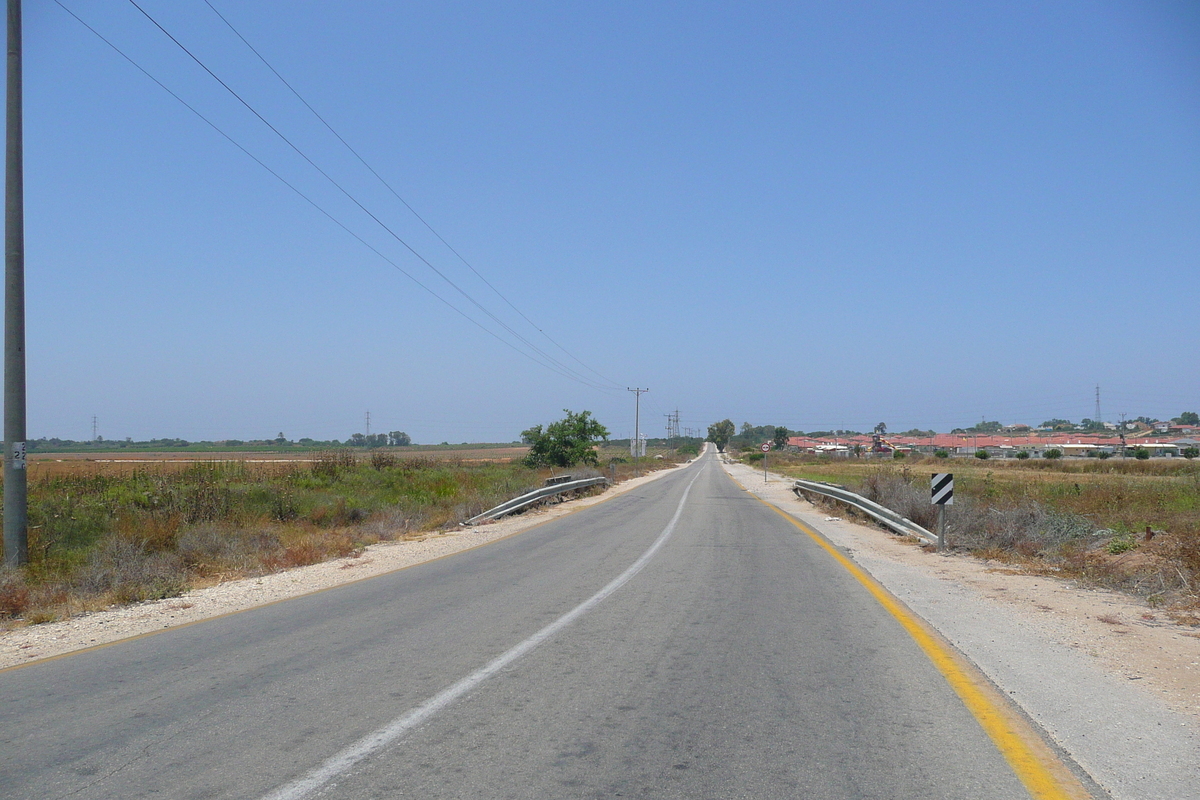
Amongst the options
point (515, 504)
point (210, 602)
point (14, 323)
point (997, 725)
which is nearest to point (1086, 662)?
point (997, 725)

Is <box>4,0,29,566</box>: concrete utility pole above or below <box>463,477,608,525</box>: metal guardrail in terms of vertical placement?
above

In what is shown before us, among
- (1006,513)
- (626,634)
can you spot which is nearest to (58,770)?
(626,634)

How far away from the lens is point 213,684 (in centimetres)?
624

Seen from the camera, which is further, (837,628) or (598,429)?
(598,429)

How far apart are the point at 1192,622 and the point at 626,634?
6.12 metres

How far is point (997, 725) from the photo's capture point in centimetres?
531

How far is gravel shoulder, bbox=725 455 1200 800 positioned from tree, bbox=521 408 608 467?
4114 cm

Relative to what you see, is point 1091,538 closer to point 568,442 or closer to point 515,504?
point 515,504

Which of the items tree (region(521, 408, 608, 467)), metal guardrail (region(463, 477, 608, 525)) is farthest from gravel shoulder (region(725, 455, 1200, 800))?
tree (region(521, 408, 608, 467))

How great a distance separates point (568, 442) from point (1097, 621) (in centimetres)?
4590

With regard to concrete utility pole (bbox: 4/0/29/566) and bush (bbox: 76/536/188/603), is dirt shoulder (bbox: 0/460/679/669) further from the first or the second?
concrete utility pole (bbox: 4/0/29/566)

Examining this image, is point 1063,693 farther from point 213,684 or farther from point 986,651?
point 213,684

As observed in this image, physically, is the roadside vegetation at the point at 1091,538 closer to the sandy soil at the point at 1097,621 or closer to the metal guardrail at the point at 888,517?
the sandy soil at the point at 1097,621

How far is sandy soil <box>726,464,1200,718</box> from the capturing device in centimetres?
655
